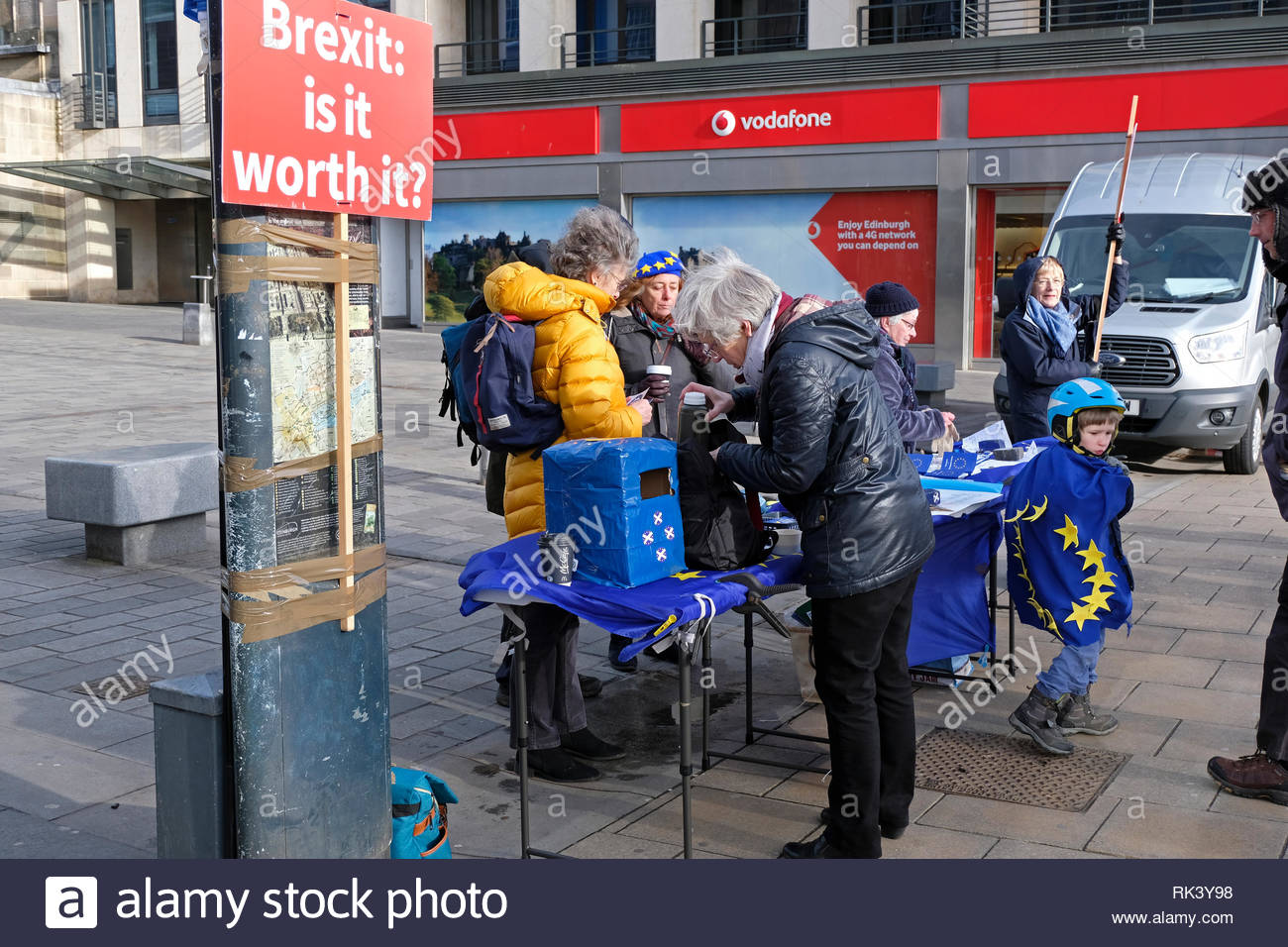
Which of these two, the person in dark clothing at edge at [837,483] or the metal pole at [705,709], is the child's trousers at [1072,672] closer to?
the person in dark clothing at edge at [837,483]

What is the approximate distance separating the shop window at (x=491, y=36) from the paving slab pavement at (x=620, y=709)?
59.0 ft

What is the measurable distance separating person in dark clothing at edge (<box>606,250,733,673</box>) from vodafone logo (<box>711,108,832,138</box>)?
56.0ft

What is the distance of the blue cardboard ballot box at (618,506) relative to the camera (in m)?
4.03

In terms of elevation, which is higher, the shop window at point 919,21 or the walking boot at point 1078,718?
the shop window at point 919,21

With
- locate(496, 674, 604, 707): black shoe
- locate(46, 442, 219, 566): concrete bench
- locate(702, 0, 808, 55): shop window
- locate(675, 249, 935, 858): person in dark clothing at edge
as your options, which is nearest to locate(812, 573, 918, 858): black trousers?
locate(675, 249, 935, 858): person in dark clothing at edge

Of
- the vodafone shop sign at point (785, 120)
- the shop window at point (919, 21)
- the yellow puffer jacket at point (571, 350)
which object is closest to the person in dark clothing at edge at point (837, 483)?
the yellow puffer jacket at point (571, 350)

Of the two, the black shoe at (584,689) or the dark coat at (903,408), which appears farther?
the black shoe at (584,689)

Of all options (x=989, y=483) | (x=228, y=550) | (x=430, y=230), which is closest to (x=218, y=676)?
(x=228, y=550)

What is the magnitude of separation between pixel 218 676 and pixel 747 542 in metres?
1.68

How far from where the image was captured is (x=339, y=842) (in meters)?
3.56

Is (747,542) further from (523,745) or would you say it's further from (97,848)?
(97,848)

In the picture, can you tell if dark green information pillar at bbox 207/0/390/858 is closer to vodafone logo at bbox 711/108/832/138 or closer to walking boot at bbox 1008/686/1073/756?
walking boot at bbox 1008/686/1073/756

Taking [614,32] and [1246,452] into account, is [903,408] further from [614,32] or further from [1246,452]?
[614,32]

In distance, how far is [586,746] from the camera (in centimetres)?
497
